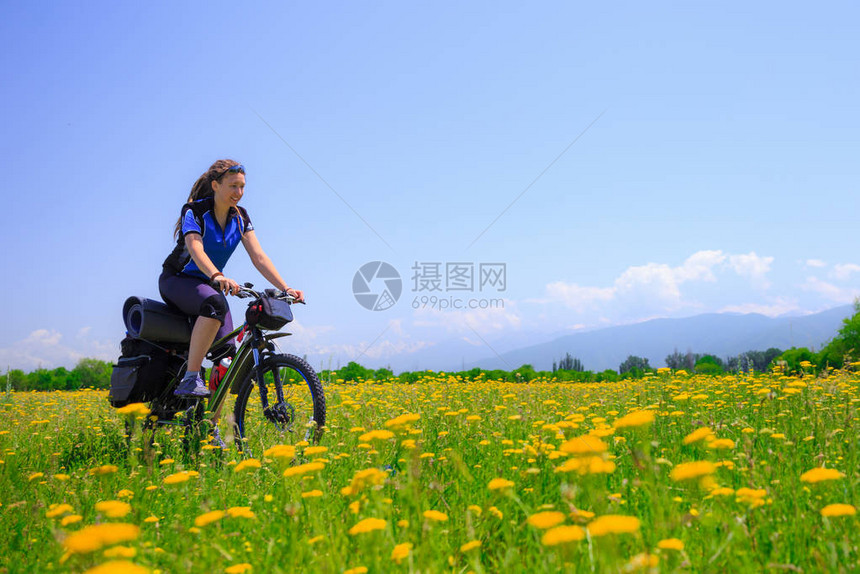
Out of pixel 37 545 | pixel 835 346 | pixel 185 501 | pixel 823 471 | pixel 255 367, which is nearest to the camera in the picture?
pixel 823 471

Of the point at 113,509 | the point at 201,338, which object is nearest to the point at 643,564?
the point at 113,509

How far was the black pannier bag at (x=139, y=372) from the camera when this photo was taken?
15.8ft

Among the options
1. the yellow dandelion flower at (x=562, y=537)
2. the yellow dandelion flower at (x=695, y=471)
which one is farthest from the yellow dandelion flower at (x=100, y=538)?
the yellow dandelion flower at (x=695, y=471)

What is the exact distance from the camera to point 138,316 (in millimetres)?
4809

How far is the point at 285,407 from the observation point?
421 cm

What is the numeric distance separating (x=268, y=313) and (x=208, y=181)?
1.47 metres

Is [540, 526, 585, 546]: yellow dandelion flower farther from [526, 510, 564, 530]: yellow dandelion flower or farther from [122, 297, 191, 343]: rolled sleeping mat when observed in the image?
[122, 297, 191, 343]: rolled sleeping mat

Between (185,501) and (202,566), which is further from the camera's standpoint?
(185,501)

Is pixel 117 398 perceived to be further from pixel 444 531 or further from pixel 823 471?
pixel 823 471

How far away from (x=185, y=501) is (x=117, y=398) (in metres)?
2.31

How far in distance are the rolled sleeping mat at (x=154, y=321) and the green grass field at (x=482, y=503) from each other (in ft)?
3.42

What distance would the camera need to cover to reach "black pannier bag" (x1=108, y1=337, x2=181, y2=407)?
15.8ft

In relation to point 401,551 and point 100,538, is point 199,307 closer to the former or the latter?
point 100,538

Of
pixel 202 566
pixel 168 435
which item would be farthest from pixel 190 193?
pixel 202 566
